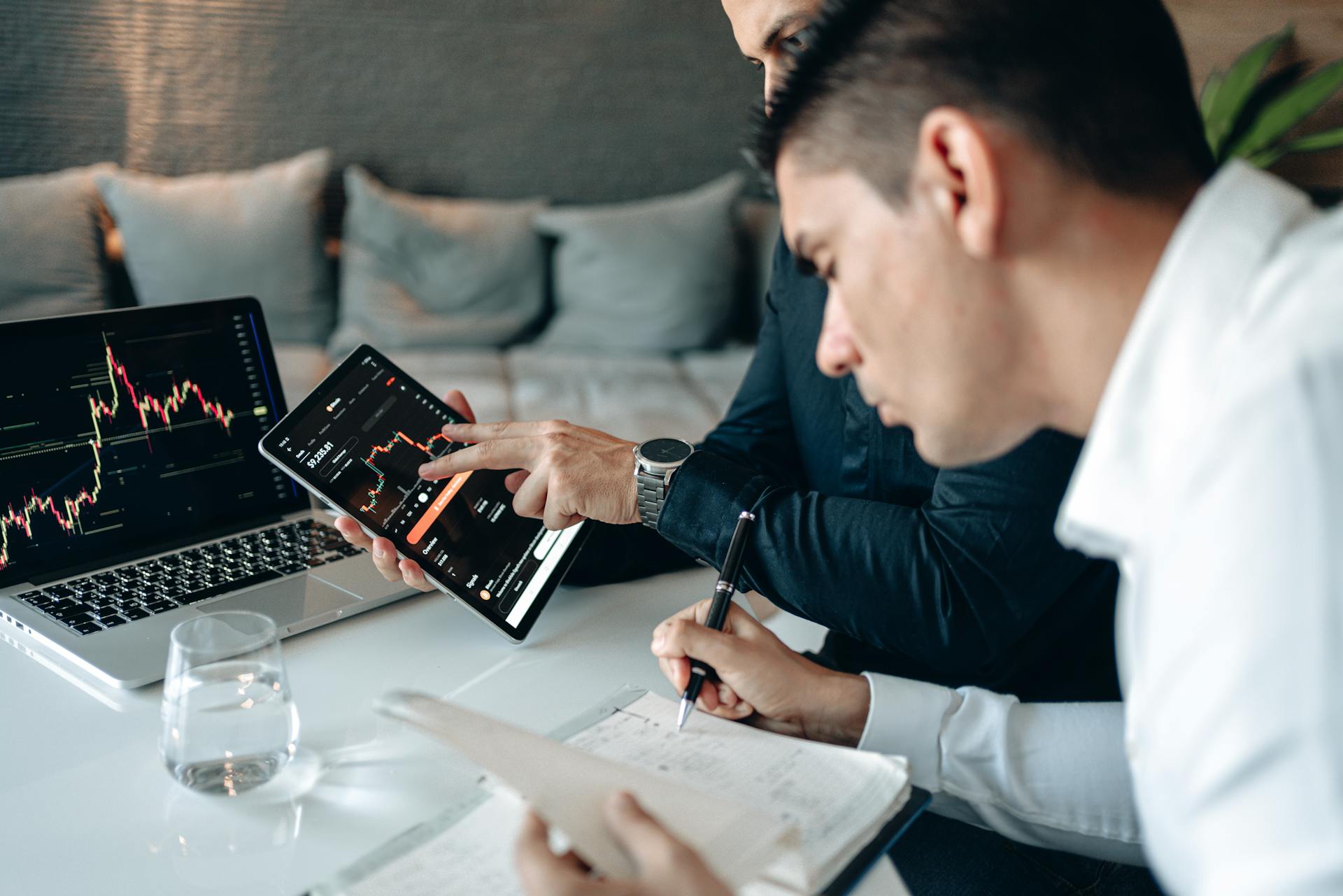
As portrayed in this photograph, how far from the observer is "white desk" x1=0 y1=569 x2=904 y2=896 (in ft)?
2.08

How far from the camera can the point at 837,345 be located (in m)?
0.70

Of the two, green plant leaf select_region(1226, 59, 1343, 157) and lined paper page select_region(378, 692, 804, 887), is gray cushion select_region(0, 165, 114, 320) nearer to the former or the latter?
lined paper page select_region(378, 692, 804, 887)

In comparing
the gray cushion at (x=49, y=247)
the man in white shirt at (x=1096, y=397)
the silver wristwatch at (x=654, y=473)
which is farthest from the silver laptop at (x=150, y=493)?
the gray cushion at (x=49, y=247)

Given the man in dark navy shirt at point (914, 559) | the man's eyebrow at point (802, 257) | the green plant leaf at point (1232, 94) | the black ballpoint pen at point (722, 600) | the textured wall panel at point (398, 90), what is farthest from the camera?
the textured wall panel at point (398, 90)

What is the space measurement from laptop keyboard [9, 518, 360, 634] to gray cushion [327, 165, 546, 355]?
1933 mm

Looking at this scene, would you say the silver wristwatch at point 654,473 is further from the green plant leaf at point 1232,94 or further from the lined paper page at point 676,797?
the green plant leaf at point 1232,94

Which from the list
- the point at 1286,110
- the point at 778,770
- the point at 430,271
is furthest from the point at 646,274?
the point at 778,770

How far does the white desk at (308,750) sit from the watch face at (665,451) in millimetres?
142

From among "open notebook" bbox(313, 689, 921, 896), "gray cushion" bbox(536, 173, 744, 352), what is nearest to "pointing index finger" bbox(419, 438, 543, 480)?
"open notebook" bbox(313, 689, 921, 896)

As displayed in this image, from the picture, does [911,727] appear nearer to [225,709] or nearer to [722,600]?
[722,600]

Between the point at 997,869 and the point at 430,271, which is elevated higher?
the point at 997,869

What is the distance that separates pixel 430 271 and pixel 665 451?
219cm

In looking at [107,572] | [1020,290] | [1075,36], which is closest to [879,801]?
[1020,290]

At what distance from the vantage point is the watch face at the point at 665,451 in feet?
3.26
